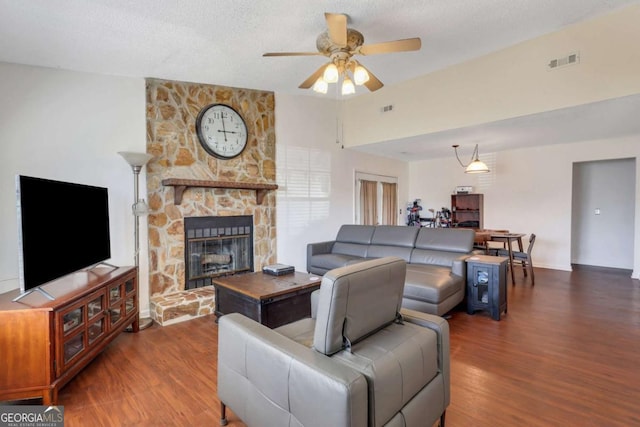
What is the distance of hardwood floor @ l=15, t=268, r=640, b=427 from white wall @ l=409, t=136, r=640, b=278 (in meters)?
2.53

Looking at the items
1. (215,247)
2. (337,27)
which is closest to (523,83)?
(337,27)

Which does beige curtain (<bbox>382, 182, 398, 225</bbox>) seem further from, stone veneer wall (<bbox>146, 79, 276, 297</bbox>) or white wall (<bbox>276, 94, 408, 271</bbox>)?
stone veneer wall (<bbox>146, 79, 276, 297</bbox>)

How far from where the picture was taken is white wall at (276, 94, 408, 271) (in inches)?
196

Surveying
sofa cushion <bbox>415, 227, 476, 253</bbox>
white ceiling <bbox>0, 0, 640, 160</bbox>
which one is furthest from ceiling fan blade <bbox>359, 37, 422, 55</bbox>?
sofa cushion <bbox>415, 227, 476, 253</bbox>

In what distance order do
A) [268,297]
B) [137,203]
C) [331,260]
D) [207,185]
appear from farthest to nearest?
[331,260] → [207,185] → [137,203] → [268,297]

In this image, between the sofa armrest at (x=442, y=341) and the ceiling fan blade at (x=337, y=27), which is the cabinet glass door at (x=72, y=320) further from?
the ceiling fan blade at (x=337, y=27)

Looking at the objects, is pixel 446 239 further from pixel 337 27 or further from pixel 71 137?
pixel 71 137

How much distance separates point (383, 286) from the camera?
1.64 m

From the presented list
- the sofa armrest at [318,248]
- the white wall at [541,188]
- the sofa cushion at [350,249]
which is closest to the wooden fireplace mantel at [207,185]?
the sofa armrest at [318,248]

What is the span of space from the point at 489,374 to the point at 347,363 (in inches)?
61.8

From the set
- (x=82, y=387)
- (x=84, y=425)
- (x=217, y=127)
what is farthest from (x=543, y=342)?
(x=217, y=127)

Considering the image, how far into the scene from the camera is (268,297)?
2.86 meters

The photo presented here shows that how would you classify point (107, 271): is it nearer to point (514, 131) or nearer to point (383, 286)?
point (383, 286)

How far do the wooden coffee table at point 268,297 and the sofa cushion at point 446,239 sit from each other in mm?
1814
